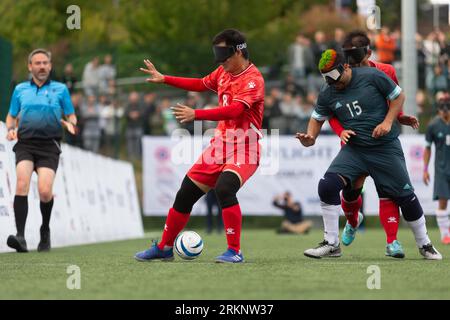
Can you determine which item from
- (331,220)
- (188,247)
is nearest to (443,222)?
(331,220)

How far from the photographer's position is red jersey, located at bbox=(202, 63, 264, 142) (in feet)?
32.7

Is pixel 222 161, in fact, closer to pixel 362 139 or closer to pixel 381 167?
pixel 362 139

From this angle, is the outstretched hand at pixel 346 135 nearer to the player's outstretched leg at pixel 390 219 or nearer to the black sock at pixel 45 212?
the player's outstretched leg at pixel 390 219

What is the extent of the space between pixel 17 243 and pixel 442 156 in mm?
7167

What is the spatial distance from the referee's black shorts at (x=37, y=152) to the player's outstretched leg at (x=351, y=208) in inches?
139

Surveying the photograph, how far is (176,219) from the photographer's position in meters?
10.2

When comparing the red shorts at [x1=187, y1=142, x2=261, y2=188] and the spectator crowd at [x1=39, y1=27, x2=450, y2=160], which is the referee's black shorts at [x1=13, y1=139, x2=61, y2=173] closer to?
the red shorts at [x1=187, y1=142, x2=261, y2=188]

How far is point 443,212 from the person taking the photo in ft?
54.0

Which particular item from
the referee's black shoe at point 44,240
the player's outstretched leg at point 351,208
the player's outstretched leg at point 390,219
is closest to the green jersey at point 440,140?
the player's outstretched leg at point 351,208

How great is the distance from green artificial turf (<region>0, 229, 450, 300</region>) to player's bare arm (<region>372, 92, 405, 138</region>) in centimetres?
122

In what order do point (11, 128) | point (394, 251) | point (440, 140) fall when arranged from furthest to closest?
point (440, 140)
point (11, 128)
point (394, 251)

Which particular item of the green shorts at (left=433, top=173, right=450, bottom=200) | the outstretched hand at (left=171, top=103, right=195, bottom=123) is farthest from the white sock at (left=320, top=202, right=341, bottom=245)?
the green shorts at (left=433, top=173, right=450, bottom=200)

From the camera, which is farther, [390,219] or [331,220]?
[390,219]
